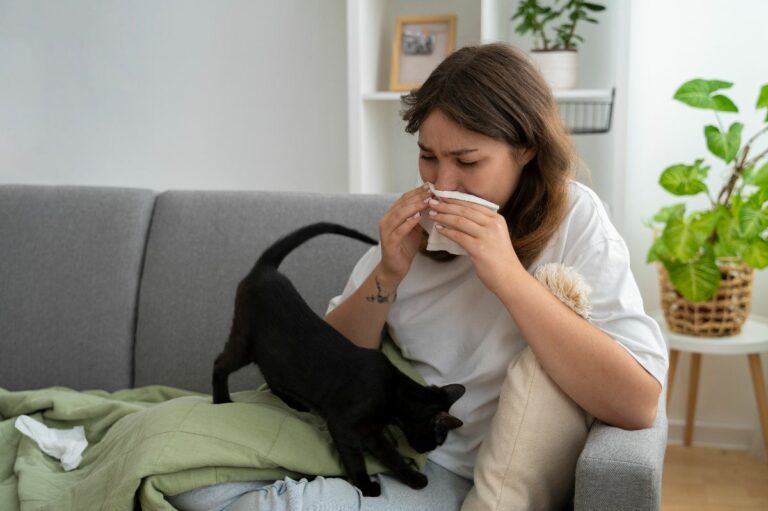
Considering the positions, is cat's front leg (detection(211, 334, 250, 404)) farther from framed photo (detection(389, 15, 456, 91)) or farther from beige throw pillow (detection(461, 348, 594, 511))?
framed photo (detection(389, 15, 456, 91))

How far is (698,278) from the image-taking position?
230 centimetres

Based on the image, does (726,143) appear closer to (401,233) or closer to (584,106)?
(584,106)

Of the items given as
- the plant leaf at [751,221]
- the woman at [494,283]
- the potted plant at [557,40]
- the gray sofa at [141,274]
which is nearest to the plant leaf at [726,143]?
the plant leaf at [751,221]

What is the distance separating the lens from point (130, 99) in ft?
10.3

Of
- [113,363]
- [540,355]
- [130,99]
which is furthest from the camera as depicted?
[130,99]

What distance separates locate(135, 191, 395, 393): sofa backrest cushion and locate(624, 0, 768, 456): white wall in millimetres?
1088

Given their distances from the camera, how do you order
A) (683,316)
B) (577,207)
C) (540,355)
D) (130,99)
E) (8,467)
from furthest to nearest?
(130,99) < (683,316) < (8,467) < (577,207) < (540,355)

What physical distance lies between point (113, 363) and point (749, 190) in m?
1.88

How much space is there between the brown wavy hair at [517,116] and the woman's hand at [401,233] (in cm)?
12

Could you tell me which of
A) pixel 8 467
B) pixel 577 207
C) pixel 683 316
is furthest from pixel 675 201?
pixel 8 467

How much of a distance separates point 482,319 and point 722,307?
1191 mm

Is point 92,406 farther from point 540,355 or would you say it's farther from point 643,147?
point 643,147

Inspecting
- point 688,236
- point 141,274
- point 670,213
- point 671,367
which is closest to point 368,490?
point 141,274

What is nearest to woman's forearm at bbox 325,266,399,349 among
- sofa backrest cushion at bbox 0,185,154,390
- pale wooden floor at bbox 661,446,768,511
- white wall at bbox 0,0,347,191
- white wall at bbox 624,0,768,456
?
sofa backrest cushion at bbox 0,185,154,390
